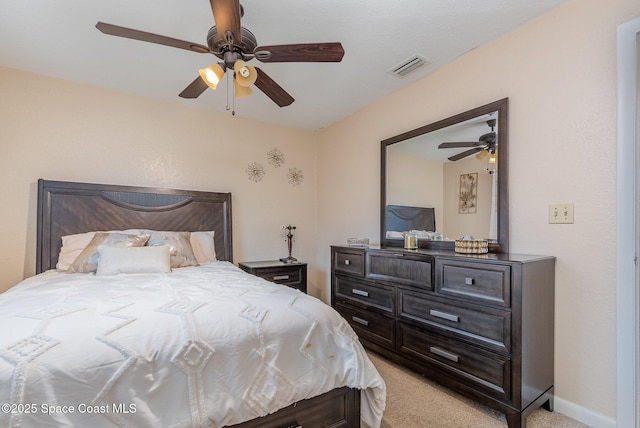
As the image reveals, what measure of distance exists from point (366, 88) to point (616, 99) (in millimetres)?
1882

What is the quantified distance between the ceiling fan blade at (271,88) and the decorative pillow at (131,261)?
1536mm

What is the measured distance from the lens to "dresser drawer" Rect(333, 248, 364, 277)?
106 inches

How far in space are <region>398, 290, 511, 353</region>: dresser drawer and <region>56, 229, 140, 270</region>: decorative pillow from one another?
97.8 inches

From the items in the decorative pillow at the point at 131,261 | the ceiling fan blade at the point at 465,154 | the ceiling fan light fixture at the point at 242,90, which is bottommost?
the decorative pillow at the point at 131,261

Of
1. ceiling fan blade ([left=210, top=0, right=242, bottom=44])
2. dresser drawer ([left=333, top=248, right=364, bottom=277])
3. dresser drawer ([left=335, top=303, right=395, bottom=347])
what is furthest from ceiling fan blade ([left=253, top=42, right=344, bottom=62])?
dresser drawer ([left=335, top=303, right=395, bottom=347])

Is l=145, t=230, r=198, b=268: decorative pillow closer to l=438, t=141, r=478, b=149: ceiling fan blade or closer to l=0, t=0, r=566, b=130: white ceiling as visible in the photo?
l=0, t=0, r=566, b=130: white ceiling

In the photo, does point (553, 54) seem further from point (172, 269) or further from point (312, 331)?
point (172, 269)

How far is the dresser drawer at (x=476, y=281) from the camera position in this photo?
1.68 m

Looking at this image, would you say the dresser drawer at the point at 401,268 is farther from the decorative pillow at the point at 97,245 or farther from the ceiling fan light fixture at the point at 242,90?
the decorative pillow at the point at 97,245

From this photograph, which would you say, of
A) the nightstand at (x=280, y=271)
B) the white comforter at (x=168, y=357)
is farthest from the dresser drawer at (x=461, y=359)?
the nightstand at (x=280, y=271)

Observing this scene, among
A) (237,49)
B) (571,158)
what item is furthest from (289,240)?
(571,158)

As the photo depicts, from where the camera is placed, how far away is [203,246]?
122 inches

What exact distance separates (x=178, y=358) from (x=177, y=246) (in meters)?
1.84

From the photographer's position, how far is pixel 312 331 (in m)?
1.37
